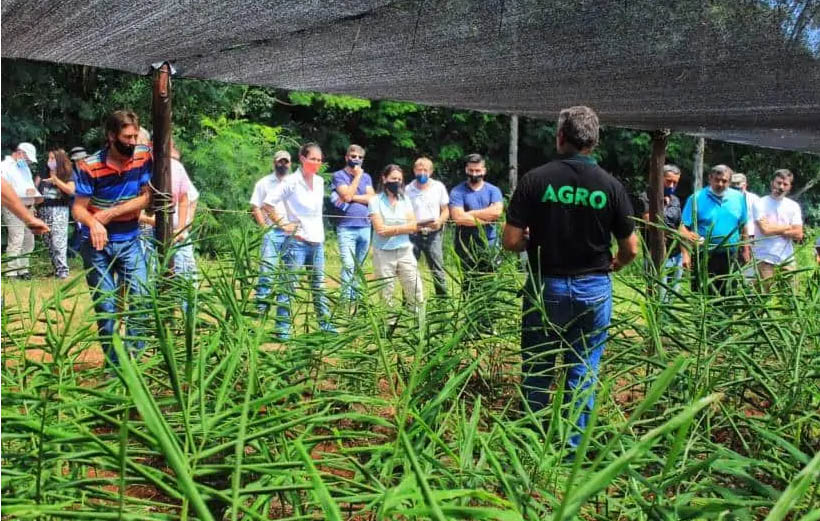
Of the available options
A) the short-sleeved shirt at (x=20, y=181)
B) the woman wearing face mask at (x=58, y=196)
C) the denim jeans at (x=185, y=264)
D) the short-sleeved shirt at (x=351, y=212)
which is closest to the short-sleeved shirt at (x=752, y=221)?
the short-sleeved shirt at (x=351, y=212)

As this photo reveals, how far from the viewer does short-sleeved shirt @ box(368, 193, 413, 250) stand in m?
5.75

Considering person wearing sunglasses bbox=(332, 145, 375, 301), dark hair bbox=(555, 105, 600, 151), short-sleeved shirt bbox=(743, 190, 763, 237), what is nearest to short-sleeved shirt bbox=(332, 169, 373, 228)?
person wearing sunglasses bbox=(332, 145, 375, 301)

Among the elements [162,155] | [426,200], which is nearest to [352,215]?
[426,200]

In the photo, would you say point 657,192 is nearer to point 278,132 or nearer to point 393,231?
point 393,231

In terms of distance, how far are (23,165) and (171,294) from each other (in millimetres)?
7102

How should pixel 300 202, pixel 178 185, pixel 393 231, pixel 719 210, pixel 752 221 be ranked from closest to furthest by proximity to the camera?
pixel 178 185 → pixel 393 231 → pixel 300 202 → pixel 719 210 → pixel 752 221

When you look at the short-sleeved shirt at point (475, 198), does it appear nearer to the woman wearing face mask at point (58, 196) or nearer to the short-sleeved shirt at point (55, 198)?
the woman wearing face mask at point (58, 196)

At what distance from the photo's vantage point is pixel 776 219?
6.92 m

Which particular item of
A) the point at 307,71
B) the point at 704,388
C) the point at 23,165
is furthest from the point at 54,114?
the point at 704,388

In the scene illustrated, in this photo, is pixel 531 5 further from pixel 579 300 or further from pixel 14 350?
pixel 14 350

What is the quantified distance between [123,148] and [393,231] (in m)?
2.03

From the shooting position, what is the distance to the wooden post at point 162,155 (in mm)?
4219

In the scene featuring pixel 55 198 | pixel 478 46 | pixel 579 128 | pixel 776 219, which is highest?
pixel 478 46

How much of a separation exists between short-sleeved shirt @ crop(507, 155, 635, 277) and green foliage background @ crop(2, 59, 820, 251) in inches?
282
